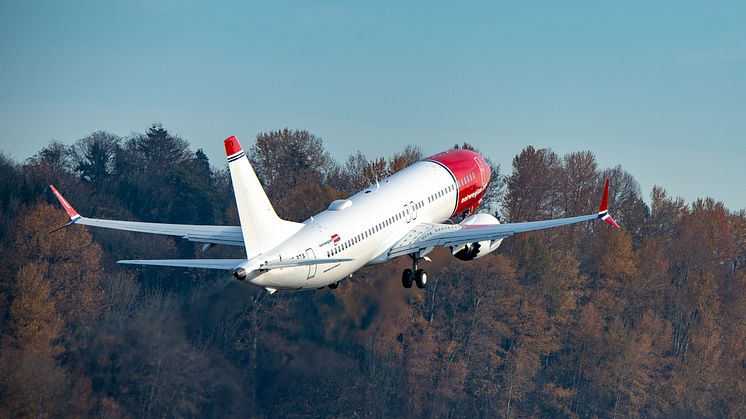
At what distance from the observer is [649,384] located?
11962 centimetres

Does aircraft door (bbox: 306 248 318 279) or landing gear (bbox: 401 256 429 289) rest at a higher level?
landing gear (bbox: 401 256 429 289)

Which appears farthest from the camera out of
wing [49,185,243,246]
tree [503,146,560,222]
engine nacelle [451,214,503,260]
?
tree [503,146,560,222]

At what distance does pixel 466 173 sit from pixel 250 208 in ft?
64.5

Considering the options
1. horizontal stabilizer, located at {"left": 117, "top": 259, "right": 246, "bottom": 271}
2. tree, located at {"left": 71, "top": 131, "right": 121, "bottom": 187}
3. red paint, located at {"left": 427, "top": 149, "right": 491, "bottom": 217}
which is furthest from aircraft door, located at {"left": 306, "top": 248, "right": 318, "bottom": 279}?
tree, located at {"left": 71, "top": 131, "right": 121, "bottom": 187}

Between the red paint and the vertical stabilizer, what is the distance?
56.9 feet

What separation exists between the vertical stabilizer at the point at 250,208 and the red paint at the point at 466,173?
17.3 meters

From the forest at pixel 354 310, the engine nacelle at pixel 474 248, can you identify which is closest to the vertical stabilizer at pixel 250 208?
the forest at pixel 354 310

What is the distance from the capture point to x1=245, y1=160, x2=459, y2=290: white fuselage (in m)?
65.3

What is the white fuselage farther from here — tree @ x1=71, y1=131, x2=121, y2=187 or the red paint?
tree @ x1=71, y1=131, x2=121, y2=187

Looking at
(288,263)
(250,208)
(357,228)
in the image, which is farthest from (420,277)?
(250,208)

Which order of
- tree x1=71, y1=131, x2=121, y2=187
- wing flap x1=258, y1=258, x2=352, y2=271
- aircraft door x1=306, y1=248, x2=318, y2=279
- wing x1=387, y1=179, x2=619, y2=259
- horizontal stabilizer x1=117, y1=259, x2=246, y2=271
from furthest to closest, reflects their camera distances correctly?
tree x1=71, y1=131, x2=121, y2=187 < wing x1=387, y1=179, x2=619, y2=259 < aircraft door x1=306, y1=248, x2=318, y2=279 < wing flap x1=258, y1=258, x2=352, y2=271 < horizontal stabilizer x1=117, y1=259, x2=246, y2=271

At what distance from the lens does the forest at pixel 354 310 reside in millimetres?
Answer: 70438

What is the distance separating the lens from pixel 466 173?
81.4 metres

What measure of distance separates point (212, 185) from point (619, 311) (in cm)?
4985
